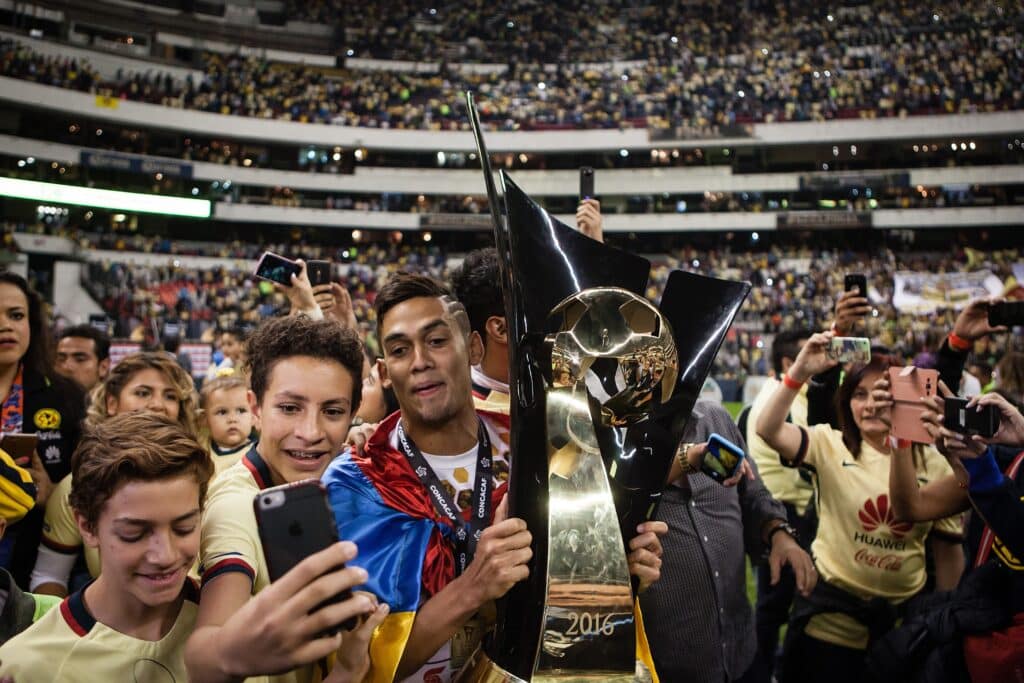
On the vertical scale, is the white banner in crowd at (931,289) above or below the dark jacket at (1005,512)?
above

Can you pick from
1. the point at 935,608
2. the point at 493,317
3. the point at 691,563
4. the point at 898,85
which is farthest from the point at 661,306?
the point at 898,85

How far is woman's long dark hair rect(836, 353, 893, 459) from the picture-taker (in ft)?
10.3

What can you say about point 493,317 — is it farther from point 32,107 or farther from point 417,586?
point 32,107

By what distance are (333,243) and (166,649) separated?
3552 cm

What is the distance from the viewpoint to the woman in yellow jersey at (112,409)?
2.58 m

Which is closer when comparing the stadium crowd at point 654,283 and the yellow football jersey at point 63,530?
the yellow football jersey at point 63,530

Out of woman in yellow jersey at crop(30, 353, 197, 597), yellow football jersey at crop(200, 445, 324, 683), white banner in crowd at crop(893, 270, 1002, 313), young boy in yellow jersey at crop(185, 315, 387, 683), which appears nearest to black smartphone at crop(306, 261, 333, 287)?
woman in yellow jersey at crop(30, 353, 197, 597)

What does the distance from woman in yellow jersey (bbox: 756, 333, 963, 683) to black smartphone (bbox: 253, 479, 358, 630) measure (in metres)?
2.47

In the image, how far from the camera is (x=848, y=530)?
3.07m

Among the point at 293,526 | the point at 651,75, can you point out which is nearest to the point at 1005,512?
the point at 293,526

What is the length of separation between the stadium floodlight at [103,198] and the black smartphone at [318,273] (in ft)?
89.8

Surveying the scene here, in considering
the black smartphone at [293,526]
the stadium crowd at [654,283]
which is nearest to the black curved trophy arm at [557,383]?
the black smartphone at [293,526]

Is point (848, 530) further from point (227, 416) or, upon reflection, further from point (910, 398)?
point (227, 416)

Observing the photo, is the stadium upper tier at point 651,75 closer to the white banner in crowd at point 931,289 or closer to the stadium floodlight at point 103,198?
the stadium floodlight at point 103,198
